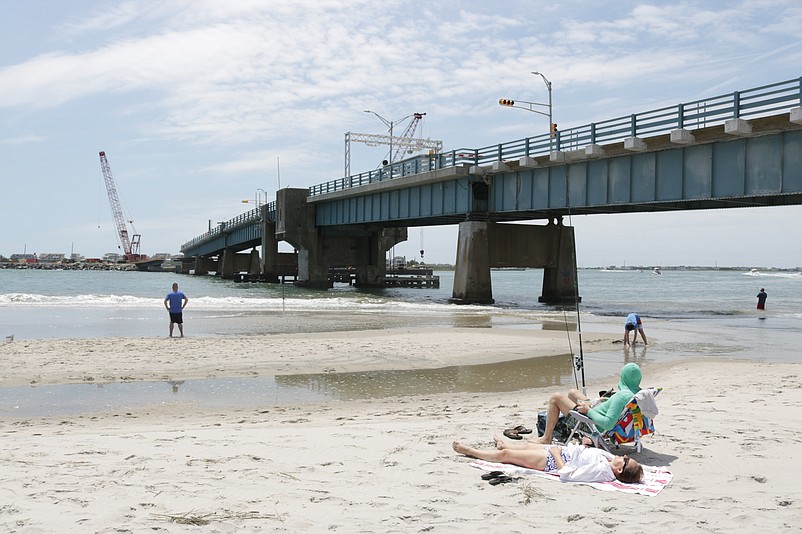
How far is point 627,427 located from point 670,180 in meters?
22.9

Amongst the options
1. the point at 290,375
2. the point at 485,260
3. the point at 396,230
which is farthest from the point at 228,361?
the point at 396,230

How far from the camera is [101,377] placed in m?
13.2

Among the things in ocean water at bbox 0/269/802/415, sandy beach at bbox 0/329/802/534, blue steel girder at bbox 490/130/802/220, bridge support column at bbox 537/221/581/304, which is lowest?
ocean water at bbox 0/269/802/415

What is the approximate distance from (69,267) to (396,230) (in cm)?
14023

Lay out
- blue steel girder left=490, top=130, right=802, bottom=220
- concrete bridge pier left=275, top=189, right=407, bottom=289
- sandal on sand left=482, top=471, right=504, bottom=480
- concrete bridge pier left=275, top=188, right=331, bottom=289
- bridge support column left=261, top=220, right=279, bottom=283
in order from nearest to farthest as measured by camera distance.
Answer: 1. sandal on sand left=482, top=471, right=504, bottom=480
2. blue steel girder left=490, top=130, right=802, bottom=220
3. concrete bridge pier left=275, top=188, right=331, bottom=289
4. concrete bridge pier left=275, top=189, right=407, bottom=289
5. bridge support column left=261, top=220, right=279, bottom=283

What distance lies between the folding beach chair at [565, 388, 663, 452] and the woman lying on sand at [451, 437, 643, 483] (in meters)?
0.19

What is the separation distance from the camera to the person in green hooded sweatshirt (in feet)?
22.8

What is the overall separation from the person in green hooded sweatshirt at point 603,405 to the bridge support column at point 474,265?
3134 centimetres

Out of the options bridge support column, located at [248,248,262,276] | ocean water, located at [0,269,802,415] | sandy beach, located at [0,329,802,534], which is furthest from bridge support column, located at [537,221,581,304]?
bridge support column, located at [248,248,262,276]

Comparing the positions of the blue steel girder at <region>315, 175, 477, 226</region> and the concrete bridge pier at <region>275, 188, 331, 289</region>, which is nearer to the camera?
the blue steel girder at <region>315, 175, 477, 226</region>

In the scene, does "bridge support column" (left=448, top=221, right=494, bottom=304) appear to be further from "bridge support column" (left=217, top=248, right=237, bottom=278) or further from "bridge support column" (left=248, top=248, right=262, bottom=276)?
"bridge support column" (left=217, top=248, right=237, bottom=278)

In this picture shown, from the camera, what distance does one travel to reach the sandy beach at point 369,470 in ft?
16.9

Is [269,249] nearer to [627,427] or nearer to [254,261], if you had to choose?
[254,261]

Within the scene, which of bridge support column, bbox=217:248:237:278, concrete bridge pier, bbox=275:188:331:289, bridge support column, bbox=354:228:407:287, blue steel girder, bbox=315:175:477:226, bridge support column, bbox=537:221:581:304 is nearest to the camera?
blue steel girder, bbox=315:175:477:226
